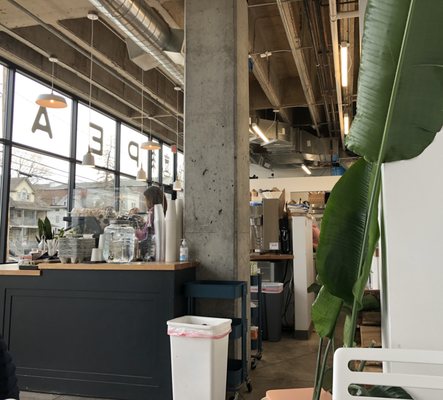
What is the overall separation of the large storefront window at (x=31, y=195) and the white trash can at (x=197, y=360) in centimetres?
434

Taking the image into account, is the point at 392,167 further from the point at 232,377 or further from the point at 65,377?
the point at 65,377

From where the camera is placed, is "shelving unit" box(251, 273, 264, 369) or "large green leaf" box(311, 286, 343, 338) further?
"shelving unit" box(251, 273, 264, 369)

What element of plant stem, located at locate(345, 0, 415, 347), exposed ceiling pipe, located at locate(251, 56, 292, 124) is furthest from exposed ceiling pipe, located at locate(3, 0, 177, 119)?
plant stem, located at locate(345, 0, 415, 347)

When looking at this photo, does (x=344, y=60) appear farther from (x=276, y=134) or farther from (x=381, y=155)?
(x=381, y=155)

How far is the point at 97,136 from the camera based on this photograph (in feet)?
28.8

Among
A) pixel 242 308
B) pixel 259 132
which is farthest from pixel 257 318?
pixel 259 132

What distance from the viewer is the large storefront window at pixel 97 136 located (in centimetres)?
829

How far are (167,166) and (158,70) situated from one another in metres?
4.29

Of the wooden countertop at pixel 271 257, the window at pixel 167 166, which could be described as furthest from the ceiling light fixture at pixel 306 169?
the wooden countertop at pixel 271 257

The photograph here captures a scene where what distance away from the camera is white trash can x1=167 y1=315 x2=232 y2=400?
8.57 feet

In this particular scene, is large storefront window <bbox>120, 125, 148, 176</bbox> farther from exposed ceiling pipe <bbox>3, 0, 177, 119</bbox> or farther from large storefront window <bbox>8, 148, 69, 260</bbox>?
large storefront window <bbox>8, 148, 69, 260</bbox>

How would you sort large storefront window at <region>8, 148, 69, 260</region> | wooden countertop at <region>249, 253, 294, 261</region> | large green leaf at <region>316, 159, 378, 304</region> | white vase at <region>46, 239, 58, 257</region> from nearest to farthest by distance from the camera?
large green leaf at <region>316, 159, 378, 304</region>, white vase at <region>46, 239, 58, 257</region>, wooden countertop at <region>249, 253, 294, 261</region>, large storefront window at <region>8, 148, 69, 260</region>

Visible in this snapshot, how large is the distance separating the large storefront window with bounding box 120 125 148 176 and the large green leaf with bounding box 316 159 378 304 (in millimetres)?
8646

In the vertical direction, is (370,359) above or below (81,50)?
below
